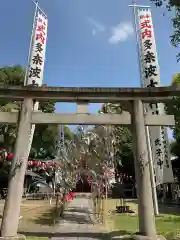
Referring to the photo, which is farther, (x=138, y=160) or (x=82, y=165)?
(x=82, y=165)

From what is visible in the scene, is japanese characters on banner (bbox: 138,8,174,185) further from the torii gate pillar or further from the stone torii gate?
the torii gate pillar

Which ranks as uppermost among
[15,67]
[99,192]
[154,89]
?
[15,67]

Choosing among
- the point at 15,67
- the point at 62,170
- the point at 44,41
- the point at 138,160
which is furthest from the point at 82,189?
the point at 138,160

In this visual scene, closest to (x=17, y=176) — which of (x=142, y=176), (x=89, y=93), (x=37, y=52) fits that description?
(x=89, y=93)

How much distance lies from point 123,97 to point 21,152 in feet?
13.1

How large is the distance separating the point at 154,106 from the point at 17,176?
9.12 m

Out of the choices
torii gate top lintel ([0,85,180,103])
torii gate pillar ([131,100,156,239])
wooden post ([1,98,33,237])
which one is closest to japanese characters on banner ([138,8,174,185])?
torii gate top lintel ([0,85,180,103])

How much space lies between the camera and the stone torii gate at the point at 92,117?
26.6 ft

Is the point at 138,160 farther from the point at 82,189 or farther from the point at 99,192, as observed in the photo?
the point at 82,189

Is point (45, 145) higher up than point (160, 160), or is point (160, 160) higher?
point (45, 145)

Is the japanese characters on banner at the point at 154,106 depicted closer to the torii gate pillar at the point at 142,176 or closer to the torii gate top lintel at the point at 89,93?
the torii gate top lintel at the point at 89,93

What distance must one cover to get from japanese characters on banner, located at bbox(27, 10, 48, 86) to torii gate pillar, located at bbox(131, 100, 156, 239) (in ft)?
23.5

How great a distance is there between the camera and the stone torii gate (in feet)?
26.6

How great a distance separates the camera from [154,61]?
48.7ft
